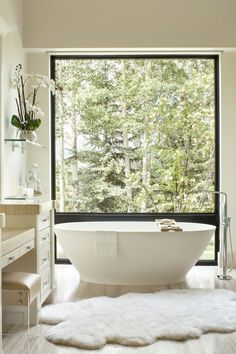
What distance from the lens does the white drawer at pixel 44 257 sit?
Answer: 13.3 ft

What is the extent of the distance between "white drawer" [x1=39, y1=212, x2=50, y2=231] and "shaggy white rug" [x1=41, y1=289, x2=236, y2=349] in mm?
A: 620

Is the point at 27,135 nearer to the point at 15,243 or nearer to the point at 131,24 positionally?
the point at 131,24

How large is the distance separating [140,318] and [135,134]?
2988 mm

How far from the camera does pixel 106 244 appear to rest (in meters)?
4.95

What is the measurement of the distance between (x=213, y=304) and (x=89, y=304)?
37.9 inches

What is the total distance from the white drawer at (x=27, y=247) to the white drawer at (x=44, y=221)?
296 mm

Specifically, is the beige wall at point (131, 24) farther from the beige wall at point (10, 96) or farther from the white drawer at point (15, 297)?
the white drawer at point (15, 297)

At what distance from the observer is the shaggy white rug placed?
337 cm

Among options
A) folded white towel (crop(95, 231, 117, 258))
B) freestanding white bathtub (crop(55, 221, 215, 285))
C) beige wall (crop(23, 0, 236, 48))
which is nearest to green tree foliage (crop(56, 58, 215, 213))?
beige wall (crop(23, 0, 236, 48))

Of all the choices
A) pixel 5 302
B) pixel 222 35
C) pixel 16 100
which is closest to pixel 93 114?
pixel 16 100

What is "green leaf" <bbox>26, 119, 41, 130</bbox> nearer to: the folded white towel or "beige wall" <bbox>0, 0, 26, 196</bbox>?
"beige wall" <bbox>0, 0, 26, 196</bbox>

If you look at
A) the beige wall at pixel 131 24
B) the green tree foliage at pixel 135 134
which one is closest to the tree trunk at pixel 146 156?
the green tree foliage at pixel 135 134

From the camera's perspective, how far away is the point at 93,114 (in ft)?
20.9

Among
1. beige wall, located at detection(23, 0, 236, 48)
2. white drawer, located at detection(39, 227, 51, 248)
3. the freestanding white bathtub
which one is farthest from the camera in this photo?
beige wall, located at detection(23, 0, 236, 48)
